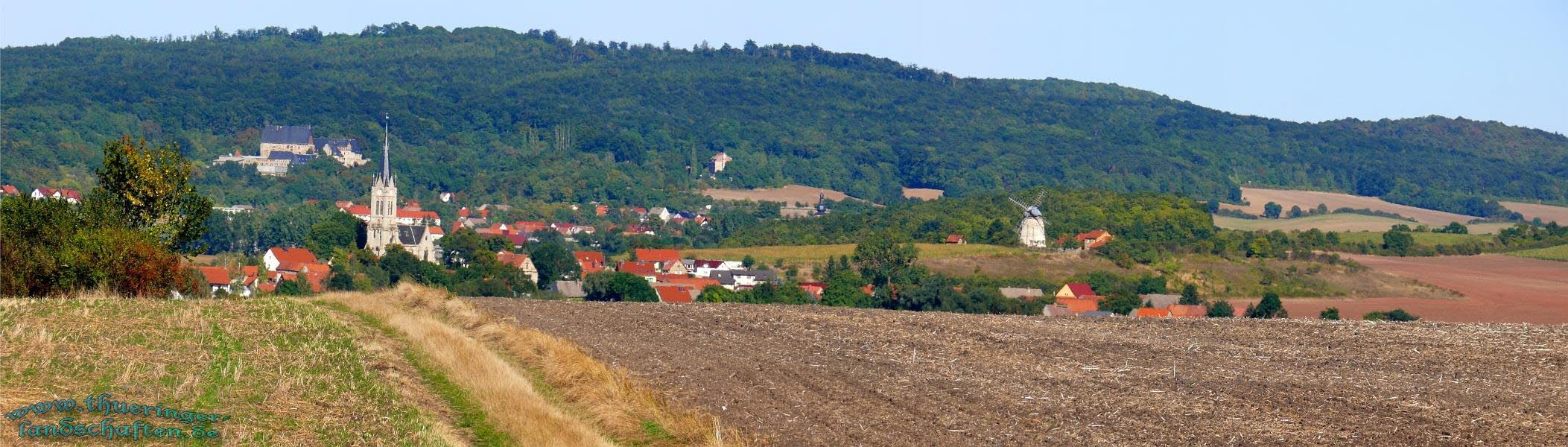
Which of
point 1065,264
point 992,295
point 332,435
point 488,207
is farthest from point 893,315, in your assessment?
point 488,207

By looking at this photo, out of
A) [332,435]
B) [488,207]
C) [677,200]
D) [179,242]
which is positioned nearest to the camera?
[332,435]

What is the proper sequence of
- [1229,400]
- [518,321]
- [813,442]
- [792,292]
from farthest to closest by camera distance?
[792,292], [518,321], [1229,400], [813,442]

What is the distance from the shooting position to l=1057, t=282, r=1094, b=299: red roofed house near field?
65.0m

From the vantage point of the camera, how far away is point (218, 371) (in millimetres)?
16047

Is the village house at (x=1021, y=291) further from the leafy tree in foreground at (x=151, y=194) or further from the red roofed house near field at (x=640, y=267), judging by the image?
the leafy tree in foreground at (x=151, y=194)

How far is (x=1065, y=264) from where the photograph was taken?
80125 millimetres

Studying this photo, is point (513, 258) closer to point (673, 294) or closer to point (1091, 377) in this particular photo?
point (673, 294)

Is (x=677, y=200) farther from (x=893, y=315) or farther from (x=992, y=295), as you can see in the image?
(x=893, y=315)

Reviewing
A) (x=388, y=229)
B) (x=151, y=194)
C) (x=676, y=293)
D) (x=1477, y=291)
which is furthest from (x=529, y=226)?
(x=151, y=194)

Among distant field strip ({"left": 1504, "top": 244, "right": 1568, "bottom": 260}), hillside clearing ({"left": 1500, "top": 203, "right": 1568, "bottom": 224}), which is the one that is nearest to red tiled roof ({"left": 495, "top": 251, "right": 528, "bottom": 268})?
distant field strip ({"left": 1504, "top": 244, "right": 1568, "bottom": 260})

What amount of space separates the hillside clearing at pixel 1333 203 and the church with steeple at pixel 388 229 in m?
99.7

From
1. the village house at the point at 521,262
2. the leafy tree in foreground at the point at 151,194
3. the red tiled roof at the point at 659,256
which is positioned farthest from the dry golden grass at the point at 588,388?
the red tiled roof at the point at 659,256

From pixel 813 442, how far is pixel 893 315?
1406cm

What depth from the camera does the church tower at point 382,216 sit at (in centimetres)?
9469
